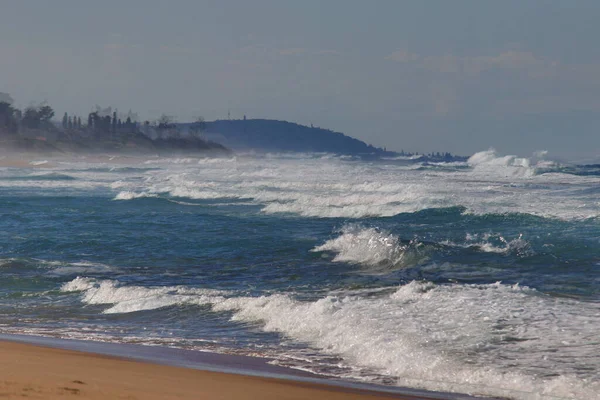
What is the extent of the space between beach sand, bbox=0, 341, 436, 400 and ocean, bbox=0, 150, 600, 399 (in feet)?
3.50

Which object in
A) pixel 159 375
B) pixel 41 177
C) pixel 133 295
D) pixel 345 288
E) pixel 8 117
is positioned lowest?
pixel 41 177

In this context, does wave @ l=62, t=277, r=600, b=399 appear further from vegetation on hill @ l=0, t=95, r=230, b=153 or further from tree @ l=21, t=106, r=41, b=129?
tree @ l=21, t=106, r=41, b=129

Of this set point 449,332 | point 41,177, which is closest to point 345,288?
point 449,332

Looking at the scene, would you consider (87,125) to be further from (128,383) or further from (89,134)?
(128,383)

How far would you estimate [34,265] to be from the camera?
650 inches

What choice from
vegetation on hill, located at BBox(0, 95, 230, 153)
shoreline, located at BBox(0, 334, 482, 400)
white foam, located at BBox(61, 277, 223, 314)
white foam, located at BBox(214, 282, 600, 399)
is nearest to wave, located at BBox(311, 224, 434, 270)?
white foam, located at BBox(214, 282, 600, 399)

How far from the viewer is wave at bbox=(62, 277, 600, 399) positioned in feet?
26.0

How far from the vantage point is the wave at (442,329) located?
7914mm

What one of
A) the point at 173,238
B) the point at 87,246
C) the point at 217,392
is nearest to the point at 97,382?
the point at 217,392

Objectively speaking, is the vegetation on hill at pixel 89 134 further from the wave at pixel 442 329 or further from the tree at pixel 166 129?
the wave at pixel 442 329

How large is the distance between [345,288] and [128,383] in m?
6.75

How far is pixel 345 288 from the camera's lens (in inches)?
526

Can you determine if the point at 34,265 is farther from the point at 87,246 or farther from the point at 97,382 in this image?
the point at 97,382

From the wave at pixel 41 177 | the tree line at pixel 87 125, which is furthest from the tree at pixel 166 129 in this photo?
the wave at pixel 41 177
